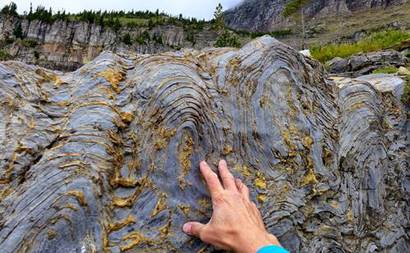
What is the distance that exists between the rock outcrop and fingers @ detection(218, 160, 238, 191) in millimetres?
218

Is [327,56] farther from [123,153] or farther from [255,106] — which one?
[123,153]

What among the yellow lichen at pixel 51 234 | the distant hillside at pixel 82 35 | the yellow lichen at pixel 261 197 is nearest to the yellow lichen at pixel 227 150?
the yellow lichen at pixel 261 197

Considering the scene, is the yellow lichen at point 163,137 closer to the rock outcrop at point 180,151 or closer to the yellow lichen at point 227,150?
the rock outcrop at point 180,151

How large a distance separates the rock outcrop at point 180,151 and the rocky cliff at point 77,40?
276 ft

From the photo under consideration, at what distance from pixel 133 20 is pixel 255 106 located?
349 feet

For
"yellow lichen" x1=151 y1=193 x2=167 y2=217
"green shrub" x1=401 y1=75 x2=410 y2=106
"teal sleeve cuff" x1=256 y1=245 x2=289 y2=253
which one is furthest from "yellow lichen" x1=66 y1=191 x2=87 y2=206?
"green shrub" x1=401 y1=75 x2=410 y2=106

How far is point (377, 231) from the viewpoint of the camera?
268 inches

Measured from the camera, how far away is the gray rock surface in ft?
43.5

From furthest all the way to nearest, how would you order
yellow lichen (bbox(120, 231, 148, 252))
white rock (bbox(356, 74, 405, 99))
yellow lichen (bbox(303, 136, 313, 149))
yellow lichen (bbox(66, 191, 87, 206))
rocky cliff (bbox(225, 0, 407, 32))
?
rocky cliff (bbox(225, 0, 407, 32)) → white rock (bbox(356, 74, 405, 99)) → yellow lichen (bbox(303, 136, 313, 149)) → yellow lichen (bbox(120, 231, 148, 252)) → yellow lichen (bbox(66, 191, 87, 206))

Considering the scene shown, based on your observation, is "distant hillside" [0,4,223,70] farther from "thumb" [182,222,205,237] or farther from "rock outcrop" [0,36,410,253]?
"thumb" [182,222,205,237]

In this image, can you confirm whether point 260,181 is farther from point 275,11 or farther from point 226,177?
point 275,11

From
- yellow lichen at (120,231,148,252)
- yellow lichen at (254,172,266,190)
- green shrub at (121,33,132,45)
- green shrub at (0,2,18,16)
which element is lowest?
yellow lichen at (120,231,148,252)

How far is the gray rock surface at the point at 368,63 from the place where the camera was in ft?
43.5

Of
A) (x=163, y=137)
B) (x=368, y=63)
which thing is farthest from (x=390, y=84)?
(x=368, y=63)
